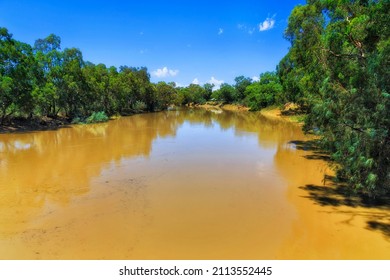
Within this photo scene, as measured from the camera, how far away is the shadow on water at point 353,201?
7305 millimetres

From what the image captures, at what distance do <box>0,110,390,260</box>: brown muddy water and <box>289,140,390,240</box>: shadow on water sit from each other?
33 mm

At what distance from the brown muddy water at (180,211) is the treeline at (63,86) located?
1345 centimetres

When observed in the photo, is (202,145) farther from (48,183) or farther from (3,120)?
(3,120)

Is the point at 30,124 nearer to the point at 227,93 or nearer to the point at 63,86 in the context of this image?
the point at 63,86

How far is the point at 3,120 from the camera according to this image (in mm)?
27812

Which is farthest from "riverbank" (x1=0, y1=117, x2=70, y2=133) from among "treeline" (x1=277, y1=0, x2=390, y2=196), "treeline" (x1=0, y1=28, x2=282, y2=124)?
"treeline" (x1=277, y1=0, x2=390, y2=196)

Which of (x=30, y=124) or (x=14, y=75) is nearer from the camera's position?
(x=14, y=75)

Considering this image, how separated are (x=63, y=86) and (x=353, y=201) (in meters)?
32.4

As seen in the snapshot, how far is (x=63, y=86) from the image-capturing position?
108 ft

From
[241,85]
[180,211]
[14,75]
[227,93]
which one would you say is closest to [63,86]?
[14,75]

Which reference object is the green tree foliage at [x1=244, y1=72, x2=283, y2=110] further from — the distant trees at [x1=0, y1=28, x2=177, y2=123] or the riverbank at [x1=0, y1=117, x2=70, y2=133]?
the riverbank at [x1=0, y1=117, x2=70, y2=133]

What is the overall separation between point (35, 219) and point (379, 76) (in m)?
9.45

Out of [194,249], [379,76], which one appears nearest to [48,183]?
[194,249]

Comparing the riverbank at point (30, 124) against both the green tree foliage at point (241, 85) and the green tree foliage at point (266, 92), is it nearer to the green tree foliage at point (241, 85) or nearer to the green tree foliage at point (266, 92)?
the green tree foliage at point (266, 92)
